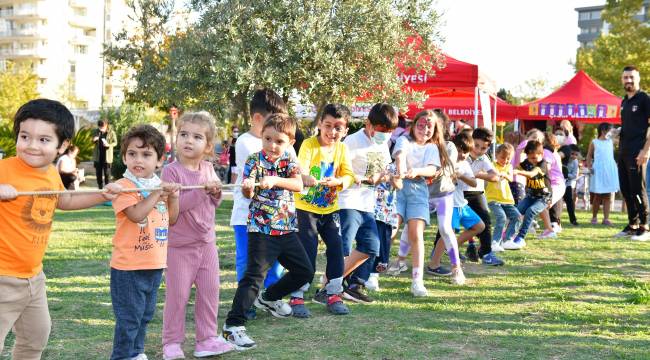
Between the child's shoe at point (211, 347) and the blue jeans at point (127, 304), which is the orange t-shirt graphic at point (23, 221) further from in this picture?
the child's shoe at point (211, 347)

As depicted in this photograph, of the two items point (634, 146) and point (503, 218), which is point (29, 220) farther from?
point (634, 146)

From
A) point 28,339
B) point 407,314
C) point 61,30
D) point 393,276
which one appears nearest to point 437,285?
point 393,276

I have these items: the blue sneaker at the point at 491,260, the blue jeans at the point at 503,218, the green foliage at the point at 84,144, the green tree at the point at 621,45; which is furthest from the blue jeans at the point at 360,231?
the green tree at the point at 621,45

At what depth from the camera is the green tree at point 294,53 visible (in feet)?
39.5

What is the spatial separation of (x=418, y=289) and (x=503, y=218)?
10.2ft

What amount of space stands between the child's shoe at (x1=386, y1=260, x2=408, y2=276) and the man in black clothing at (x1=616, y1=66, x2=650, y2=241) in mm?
4590

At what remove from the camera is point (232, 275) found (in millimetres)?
7074

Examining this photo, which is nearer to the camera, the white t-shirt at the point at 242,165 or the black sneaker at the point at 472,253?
the white t-shirt at the point at 242,165

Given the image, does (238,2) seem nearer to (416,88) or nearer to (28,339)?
(416,88)

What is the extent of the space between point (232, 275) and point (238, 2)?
6.83 m

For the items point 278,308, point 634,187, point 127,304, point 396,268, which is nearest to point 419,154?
point 396,268

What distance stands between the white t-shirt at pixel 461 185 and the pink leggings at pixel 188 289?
3751mm

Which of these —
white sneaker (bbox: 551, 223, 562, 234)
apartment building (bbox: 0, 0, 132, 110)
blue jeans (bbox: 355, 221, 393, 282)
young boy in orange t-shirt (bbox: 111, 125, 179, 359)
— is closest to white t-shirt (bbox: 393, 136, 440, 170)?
blue jeans (bbox: 355, 221, 393, 282)

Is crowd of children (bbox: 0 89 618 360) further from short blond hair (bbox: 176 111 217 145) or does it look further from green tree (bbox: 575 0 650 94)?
green tree (bbox: 575 0 650 94)
